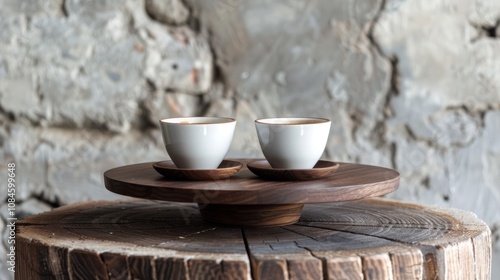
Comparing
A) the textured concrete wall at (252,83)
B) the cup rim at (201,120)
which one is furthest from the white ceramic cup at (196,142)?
the textured concrete wall at (252,83)

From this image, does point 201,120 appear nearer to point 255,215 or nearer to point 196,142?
point 196,142

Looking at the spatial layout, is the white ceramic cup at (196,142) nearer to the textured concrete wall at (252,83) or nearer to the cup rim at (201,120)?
the cup rim at (201,120)

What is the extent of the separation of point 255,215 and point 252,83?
1.10 m

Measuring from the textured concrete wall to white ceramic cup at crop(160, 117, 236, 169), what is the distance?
3.26 feet

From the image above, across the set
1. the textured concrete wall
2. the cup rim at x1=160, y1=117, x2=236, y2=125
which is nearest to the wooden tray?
the cup rim at x1=160, y1=117, x2=236, y2=125

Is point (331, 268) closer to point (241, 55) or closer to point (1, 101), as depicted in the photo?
point (241, 55)

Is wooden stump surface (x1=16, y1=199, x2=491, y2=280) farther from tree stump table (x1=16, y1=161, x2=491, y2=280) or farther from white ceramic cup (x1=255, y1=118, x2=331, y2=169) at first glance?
white ceramic cup (x1=255, y1=118, x2=331, y2=169)

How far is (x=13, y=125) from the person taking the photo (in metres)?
2.26

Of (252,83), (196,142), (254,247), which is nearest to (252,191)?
(254,247)

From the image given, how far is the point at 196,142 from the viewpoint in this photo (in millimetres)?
1288

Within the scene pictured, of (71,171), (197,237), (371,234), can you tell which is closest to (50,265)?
A: (197,237)

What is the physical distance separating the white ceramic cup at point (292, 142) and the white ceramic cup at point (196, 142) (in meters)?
0.08

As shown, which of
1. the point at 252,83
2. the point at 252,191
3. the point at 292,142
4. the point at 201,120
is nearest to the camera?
the point at 252,191

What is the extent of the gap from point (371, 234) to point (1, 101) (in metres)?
1.47
